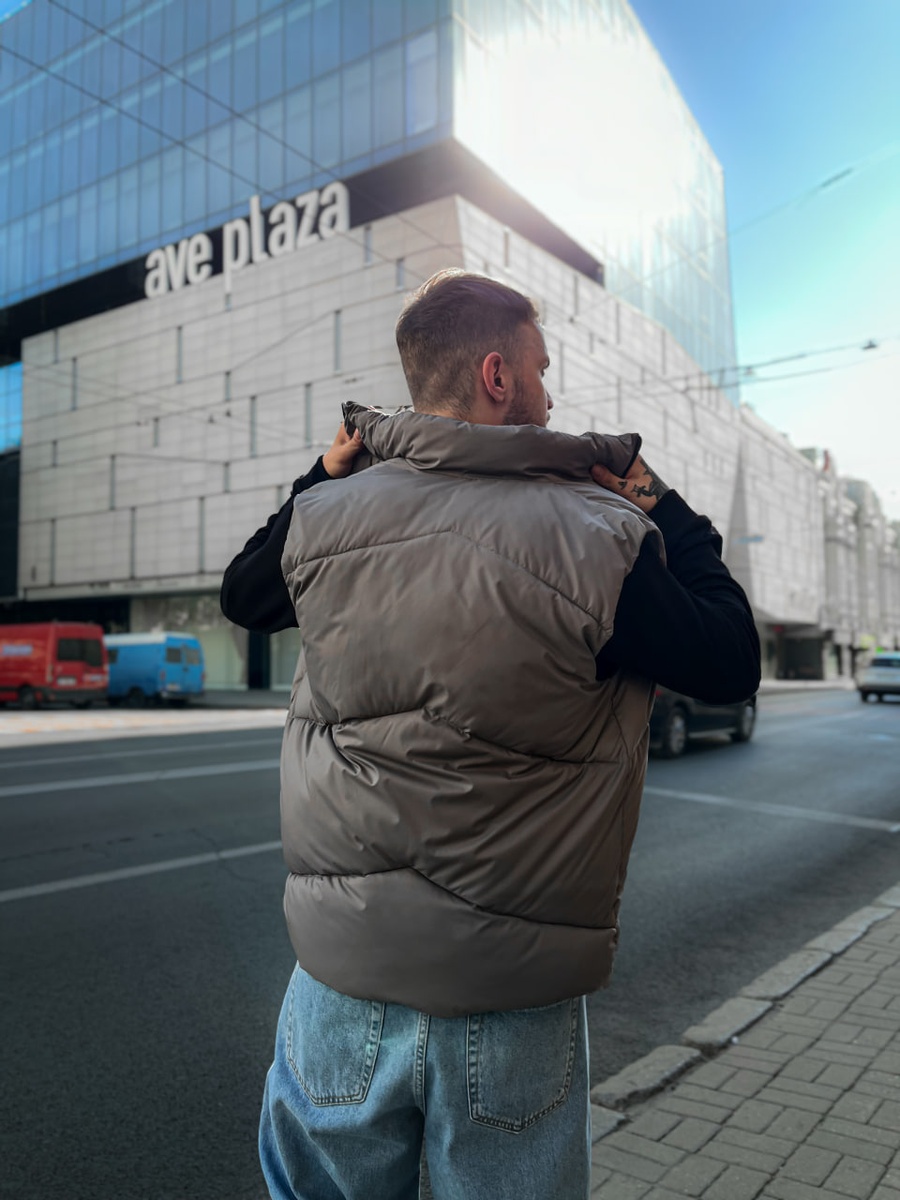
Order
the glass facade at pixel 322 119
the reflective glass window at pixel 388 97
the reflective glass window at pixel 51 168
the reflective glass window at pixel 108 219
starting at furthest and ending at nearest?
the reflective glass window at pixel 51 168 → the reflective glass window at pixel 108 219 → the glass facade at pixel 322 119 → the reflective glass window at pixel 388 97

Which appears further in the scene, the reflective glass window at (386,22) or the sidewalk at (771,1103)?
the reflective glass window at (386,22)

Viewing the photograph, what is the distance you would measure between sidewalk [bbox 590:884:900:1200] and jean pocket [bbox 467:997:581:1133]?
160 cm

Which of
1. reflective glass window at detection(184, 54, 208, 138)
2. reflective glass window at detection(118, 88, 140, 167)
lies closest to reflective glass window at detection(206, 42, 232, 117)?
reflective glass window at detection(184, 54, 208, 138)

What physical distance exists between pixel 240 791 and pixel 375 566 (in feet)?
28.6

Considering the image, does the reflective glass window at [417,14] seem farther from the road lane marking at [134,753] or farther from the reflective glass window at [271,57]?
the road lane marking at [134,753]

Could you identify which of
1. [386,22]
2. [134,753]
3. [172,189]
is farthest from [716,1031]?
[172,189]

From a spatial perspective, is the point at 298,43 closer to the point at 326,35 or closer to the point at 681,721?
the point at 326,35

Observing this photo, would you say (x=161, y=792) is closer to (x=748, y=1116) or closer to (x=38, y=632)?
(x=748, y=1116)

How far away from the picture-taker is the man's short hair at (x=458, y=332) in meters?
1.36

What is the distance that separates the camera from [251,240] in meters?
35.3

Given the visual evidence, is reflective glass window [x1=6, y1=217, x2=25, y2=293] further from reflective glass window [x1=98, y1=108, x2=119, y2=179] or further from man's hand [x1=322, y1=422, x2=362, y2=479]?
man's hand [x1=322, y1=422, x2=362, y2=479]

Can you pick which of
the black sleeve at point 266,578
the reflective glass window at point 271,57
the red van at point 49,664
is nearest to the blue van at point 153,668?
the red van at point 49,664

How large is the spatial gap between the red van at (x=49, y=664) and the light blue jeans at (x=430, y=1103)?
24854mm

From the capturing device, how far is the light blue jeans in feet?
3.97
